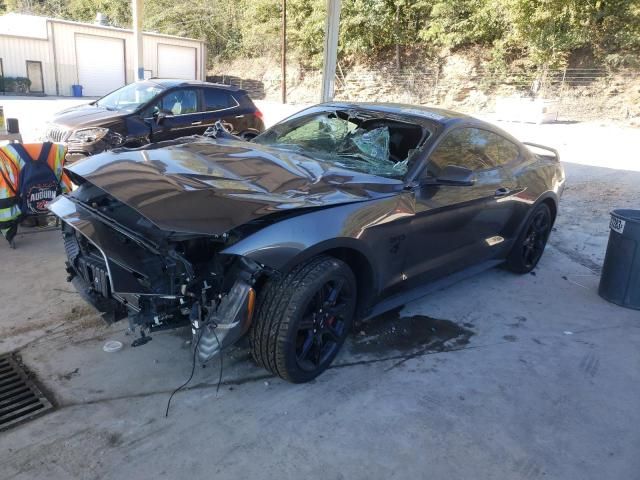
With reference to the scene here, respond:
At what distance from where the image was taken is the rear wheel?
16.7 ft

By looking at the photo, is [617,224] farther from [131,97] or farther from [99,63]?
[99,63]

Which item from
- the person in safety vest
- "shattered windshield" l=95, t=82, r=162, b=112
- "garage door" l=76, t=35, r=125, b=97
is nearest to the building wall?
"garage door" l=76, t=35, r=125, b=97

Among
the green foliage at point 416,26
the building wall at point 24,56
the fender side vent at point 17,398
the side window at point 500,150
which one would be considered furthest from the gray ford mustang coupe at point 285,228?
the building wall at point 24,56

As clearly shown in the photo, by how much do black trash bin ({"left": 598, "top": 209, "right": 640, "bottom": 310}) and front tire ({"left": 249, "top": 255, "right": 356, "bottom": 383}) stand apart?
288cm

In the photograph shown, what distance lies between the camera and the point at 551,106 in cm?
2091

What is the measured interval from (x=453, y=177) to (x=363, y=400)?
1.62 m

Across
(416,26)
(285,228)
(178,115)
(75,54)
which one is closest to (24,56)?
(75,54)

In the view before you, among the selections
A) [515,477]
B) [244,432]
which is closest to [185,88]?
[244,432]

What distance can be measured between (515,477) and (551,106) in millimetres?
21181

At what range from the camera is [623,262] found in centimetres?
472

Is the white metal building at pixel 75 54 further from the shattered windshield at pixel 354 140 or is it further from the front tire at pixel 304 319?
the front tire at pixel 304 319

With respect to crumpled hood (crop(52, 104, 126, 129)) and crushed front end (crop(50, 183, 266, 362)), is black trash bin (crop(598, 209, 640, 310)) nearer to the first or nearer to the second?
crushed front end (crop(50, 183, 266, 362))

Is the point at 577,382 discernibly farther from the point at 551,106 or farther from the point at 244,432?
the point at 551,106

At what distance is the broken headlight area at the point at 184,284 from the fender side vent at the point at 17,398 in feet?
2.07
